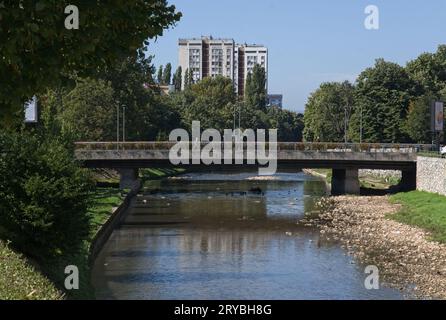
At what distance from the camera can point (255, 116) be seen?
18150 centimetres

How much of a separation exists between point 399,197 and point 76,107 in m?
46.8

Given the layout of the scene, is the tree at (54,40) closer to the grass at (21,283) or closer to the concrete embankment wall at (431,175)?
the grass at (21,283)

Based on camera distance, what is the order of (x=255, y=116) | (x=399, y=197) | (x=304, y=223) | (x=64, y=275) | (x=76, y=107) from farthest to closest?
1. (x=255, y=116)
2. (x=76, y=107)
3. (x=399, y=197)
4. (x=304, y=223)
5. (x=64, y=275)

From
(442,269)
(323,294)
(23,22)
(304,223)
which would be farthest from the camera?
(304,223)

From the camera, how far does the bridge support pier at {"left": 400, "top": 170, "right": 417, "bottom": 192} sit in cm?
8101

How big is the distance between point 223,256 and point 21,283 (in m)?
24.2

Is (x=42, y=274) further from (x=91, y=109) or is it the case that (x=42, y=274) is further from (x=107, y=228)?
(x=91, y=109)

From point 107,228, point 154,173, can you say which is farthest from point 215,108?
point 107,228

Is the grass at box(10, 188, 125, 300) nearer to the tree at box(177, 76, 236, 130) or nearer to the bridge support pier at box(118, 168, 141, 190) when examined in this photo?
the bridge support pier at box(118, 168, 141, 190)

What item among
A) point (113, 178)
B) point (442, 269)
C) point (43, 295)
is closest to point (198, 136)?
point (113, 178)

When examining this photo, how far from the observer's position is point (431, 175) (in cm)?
7238

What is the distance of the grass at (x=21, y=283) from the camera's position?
1897cm
